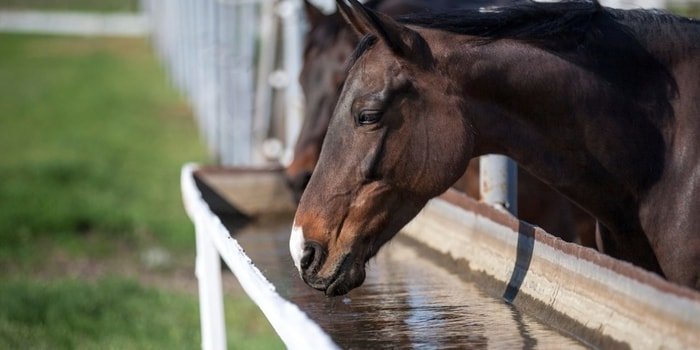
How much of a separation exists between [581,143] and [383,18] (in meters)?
0.72

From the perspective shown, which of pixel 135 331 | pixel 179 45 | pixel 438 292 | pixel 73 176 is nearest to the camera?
pixel 438 292

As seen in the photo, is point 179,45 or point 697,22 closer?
point 697,22

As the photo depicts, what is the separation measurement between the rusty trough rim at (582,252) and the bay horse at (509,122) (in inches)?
8.6

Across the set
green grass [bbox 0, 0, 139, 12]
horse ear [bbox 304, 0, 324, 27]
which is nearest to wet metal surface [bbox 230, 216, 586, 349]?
horse ear [bbox 304, 0, 324, 27]

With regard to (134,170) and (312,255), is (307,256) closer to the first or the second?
(312,255)

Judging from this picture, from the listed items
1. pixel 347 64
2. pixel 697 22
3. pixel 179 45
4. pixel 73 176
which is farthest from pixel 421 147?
pixel 179 45

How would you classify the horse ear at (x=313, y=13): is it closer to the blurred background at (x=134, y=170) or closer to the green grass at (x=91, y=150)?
the blurred background at (x=134, y=170)

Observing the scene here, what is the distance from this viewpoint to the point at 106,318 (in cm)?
673

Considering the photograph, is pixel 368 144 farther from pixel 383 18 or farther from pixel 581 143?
pixel 581 143

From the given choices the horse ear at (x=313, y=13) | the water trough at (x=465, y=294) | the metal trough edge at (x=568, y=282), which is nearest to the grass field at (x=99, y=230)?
the water trough at (x=465, y=294)

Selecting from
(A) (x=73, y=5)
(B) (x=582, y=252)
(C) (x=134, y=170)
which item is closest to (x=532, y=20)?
(B) (x=582, y=252)

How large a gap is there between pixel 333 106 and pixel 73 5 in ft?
129

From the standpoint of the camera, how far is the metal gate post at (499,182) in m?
4.31

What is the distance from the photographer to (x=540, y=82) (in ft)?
11.4
